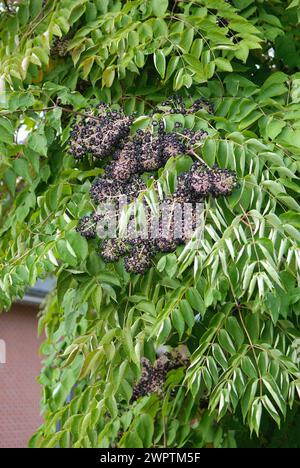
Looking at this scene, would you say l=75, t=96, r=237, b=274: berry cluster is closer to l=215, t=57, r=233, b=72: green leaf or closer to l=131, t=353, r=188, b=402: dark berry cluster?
l=215, t=57, r=233, b=72: green leaf

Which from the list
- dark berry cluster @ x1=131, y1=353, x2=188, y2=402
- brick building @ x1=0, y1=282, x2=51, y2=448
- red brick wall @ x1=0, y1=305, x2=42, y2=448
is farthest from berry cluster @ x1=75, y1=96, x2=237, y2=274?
brick building @ x1=0, y1=282, x2=51, y2=448

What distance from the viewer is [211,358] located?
1698 millimetres

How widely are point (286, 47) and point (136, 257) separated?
97cm

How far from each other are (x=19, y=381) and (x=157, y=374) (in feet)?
9.75

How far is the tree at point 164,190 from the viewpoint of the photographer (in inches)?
65.5

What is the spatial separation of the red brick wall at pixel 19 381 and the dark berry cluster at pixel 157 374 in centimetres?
233

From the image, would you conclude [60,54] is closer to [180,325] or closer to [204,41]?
[204,41]

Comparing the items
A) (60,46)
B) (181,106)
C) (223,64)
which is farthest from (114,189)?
(60,46)

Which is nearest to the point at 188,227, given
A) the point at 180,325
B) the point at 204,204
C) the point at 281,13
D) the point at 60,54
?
the point at 204,204

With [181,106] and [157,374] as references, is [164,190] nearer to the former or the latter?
[181,106]

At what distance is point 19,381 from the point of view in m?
5.23

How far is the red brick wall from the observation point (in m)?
4.78

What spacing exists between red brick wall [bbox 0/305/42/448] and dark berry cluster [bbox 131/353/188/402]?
7.63 ft

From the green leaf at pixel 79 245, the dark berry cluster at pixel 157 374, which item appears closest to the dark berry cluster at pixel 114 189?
the green leaf at pixel 79 245
